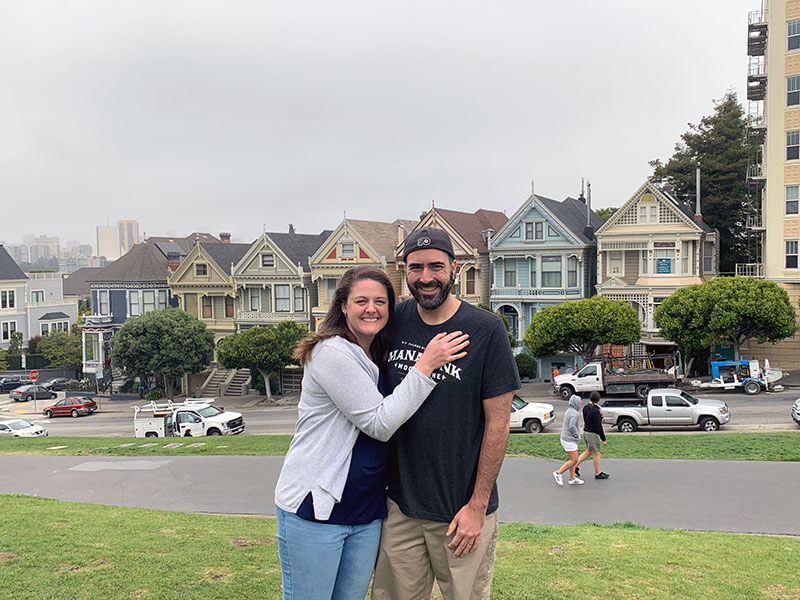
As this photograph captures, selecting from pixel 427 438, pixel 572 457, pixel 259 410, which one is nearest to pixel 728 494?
pixel 572 457

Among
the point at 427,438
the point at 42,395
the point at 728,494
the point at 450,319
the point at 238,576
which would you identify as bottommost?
the point at 42,395

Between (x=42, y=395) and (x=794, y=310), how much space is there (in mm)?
47251

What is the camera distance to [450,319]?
473 centimetres

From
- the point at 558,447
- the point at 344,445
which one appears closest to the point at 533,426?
the point at 558,447

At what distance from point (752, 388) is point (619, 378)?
654 cm

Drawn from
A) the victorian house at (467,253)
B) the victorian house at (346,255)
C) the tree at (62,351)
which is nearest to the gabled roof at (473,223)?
the victorian house at (467,253)

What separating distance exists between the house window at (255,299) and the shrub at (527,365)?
719 inches

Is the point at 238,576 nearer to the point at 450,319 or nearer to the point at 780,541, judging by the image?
the point at 450,319

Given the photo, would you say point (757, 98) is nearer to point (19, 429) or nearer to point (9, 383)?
point (19, 429)

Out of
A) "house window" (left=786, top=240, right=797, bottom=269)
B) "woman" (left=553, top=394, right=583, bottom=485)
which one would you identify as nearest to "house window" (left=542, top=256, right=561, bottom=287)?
"house window" (left=786, top=240, right=797, bottom=269)

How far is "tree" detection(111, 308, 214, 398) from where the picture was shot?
142 feet

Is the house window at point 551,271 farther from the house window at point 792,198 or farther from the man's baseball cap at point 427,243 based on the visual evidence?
the man's baseball cap at point 427,243

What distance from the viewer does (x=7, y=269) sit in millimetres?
66625

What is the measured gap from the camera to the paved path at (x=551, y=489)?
1134cm
